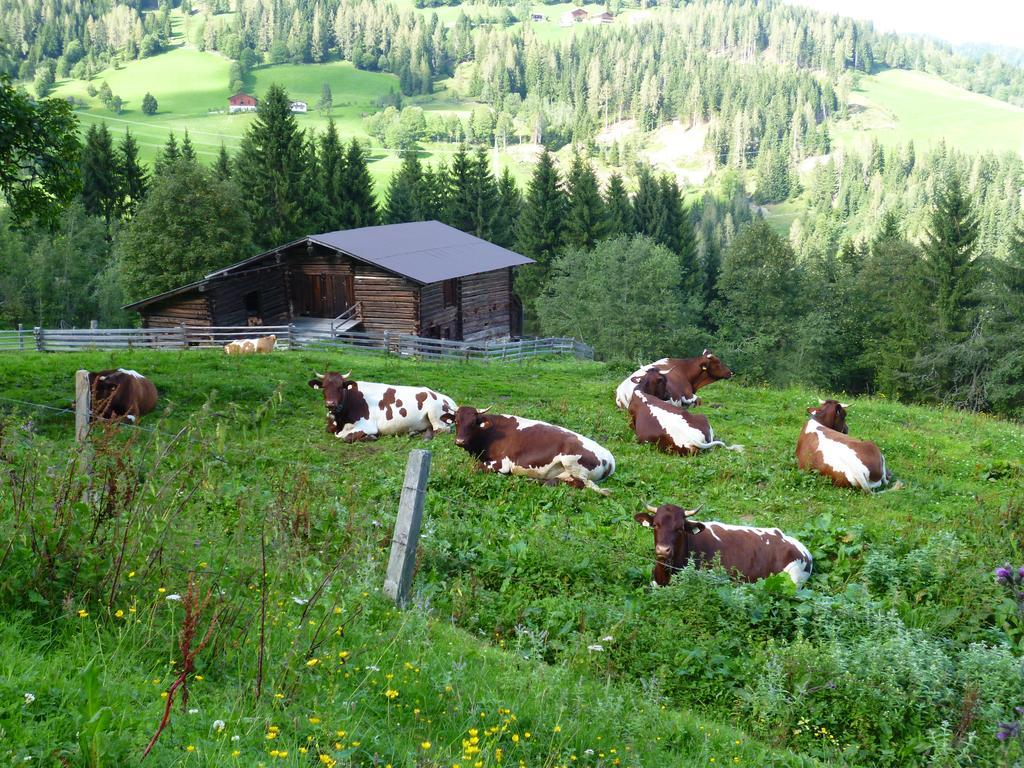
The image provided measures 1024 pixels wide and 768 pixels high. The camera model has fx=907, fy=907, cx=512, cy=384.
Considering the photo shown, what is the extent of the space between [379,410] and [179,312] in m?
30.5

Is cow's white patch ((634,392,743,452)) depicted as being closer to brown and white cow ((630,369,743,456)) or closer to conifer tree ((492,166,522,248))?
brown and white cow ((630,369,743,456))

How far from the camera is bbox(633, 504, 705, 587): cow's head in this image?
8.70 metres

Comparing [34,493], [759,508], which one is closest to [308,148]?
[759,508]

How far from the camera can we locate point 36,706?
12.8 feet

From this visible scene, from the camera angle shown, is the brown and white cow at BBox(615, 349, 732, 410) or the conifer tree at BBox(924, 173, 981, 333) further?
the conifer tree at BBox(924, 173, 981, 333)

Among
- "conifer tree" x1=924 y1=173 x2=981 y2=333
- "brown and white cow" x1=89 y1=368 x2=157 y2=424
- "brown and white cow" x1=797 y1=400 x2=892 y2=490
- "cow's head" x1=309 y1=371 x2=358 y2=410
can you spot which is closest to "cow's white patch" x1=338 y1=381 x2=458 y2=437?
"cow's head" x1=309 y1=371 x2=358 y2=410

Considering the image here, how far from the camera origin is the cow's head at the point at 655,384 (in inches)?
686

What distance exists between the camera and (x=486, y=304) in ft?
152

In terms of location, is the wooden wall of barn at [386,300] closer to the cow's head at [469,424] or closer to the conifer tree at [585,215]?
the cow's head at [469,424]

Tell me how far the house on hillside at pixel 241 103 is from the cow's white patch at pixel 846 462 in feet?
655

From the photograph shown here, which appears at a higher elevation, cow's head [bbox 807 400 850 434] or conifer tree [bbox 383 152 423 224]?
cow's head [bbox 807 400 850 434]

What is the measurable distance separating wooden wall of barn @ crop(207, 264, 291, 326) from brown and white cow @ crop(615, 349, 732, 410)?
88.9 ft

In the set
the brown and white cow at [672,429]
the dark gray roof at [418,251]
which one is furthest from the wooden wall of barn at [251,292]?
the brown and white cow at [672,429]

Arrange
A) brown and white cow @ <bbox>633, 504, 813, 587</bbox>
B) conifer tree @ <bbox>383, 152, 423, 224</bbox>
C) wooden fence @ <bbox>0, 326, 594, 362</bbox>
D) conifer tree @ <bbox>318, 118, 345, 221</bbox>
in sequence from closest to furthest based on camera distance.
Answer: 1. brown and white cow @ <bbox>633, 504, 813, 587</bbox>
2. wooden fence @ <bbox>0, 326, 594, 362</bbox>
3. conifer tree @ <bbox>318, 118, 345, 221</bbox>
4. conifer tree @ <bbox>383, 152, 423, 224</bbox>
